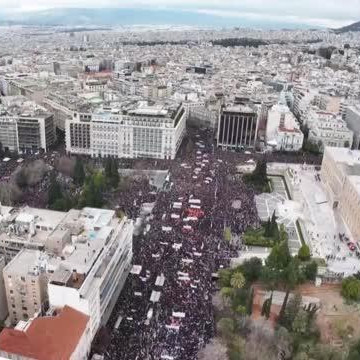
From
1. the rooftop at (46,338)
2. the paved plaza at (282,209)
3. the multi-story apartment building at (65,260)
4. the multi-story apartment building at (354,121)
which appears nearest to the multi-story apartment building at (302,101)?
the multi-story apartment building at (354,121)

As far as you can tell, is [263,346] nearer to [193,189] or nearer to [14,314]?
[14,314]

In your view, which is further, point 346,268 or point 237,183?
point 237,183

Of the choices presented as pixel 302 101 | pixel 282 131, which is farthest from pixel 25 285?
pixel 302 101

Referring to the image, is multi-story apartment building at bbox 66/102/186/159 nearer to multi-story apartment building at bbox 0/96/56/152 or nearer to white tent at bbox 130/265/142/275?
multi-story apartment building at bbox 0/96/56/152

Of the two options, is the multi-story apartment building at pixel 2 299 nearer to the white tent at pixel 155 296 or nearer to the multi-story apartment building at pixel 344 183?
the white tent at pixel 155 296

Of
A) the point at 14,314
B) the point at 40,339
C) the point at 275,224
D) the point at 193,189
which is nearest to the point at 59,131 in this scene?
the point at 193,189

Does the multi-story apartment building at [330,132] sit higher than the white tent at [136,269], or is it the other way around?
the multi-story apartment building at [330,132]

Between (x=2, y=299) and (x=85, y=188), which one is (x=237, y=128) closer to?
(x=85, y=188)
